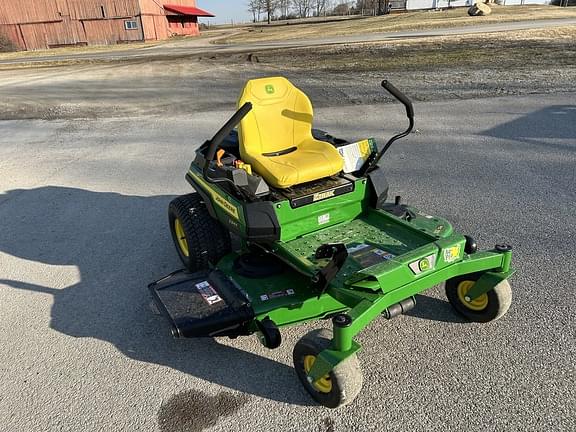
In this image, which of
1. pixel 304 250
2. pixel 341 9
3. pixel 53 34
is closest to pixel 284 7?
pixel 341 9

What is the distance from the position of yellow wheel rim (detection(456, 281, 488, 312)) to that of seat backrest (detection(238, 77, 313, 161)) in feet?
5.36

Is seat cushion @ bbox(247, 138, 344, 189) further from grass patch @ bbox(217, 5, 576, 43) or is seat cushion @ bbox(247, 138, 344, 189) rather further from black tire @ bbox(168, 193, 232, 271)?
grass patch @ bbox(217, 5, 576, 43)

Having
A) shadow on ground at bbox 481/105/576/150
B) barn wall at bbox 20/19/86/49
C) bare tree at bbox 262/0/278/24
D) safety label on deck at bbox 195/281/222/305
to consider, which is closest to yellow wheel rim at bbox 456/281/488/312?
safety label on deck at bbox 195/281/222/305

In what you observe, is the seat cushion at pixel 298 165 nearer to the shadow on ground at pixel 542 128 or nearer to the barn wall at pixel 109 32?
the shadow on ground at pixel 542 128

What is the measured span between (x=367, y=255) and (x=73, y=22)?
119 feet

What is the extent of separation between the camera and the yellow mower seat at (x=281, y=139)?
3.06 meters

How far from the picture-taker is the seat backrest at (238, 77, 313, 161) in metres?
3.34

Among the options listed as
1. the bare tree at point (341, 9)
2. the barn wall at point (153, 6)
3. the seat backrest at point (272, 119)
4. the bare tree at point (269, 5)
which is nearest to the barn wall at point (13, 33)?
the barn wall at point (153, 6)

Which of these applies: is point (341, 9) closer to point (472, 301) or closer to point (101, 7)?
point (101, 7)

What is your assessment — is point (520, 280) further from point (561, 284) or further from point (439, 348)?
point (439, 348)

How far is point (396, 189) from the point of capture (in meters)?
4.77

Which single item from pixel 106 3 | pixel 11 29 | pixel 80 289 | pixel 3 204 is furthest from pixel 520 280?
pixel 11 29

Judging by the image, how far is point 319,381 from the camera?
2223mm

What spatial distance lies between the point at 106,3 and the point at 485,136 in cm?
3266
